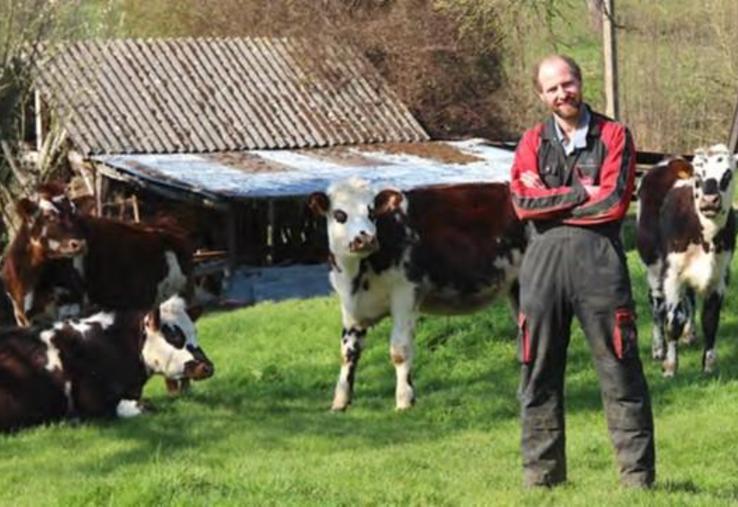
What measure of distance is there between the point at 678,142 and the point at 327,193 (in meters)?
32.2

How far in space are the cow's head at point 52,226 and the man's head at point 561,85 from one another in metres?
7.59

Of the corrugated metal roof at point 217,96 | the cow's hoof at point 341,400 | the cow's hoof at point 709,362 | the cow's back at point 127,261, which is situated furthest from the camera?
the corrugated metal roof at point 217,96

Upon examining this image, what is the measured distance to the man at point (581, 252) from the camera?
22.2 feet

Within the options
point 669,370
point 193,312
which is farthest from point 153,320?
point 669,370

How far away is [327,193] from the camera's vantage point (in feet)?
40.1

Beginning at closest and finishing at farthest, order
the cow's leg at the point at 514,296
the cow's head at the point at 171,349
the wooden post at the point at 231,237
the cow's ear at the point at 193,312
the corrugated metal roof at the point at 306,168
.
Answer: the cow's head at the point at 171,349, the cow's ear at the point at 193,312, the cow's leg at the point at 514,296, the corrugated metal roof at the point at 306,168, the wooden post at the point at 231,237

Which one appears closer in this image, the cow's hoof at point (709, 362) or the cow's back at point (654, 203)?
the cow's hoof at point (709, 362)

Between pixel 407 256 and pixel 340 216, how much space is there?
0.68 meters

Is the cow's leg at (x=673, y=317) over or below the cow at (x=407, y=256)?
below

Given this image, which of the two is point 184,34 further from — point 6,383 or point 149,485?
point 149,485

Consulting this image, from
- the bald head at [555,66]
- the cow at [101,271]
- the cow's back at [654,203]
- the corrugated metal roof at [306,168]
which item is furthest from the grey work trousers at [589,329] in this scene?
the corrugated metal roof at [306,168]

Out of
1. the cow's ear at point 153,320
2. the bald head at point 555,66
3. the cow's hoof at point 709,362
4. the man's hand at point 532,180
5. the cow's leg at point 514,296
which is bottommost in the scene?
the cow's hoof at point 709,362

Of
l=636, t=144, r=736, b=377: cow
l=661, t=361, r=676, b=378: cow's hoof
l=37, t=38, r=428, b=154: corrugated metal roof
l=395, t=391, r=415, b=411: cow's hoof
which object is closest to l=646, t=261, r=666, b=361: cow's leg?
l=636, t=144, r=736, b=377: cow

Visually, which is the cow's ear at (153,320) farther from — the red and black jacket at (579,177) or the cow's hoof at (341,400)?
the red and black jacket at (579,177)
